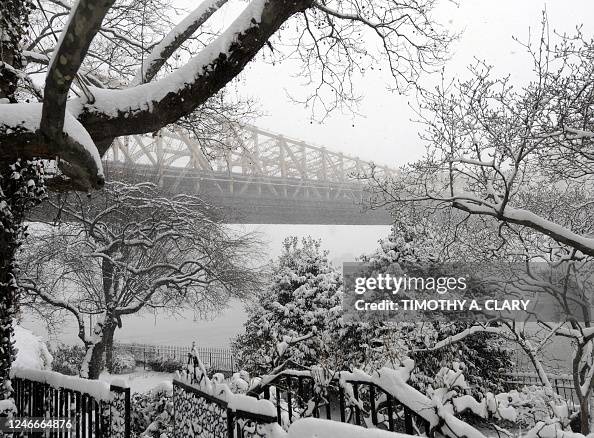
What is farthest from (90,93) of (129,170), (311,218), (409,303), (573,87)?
(311,218)

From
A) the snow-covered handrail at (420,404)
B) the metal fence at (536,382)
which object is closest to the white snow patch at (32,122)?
the snow-covered handrail at (420,404)

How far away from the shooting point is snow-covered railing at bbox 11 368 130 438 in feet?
14.0

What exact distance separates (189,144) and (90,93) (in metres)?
23.5

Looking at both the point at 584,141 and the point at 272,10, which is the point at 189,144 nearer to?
the point at 584,141

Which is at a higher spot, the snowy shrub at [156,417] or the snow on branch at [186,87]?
the snow on branch at [186,87]

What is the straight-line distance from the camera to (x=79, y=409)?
4.50m

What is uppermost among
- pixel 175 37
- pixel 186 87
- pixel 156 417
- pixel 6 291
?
pixel 175 37

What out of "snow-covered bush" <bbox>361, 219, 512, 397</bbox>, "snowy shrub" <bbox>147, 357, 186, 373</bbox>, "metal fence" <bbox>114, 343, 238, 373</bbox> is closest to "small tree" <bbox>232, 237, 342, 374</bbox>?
"snow-covered bush" <bbox>361, 219, 512, 397</bbox>

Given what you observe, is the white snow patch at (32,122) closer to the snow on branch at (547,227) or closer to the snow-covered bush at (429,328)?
the snow on branch at (547,227)

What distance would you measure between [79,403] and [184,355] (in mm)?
18745

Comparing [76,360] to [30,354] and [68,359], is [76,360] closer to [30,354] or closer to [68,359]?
[68,359]

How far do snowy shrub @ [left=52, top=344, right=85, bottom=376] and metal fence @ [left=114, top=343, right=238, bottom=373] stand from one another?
7.52ft

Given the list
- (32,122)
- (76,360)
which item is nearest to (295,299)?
(32,122)

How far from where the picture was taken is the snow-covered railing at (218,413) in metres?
2.94
